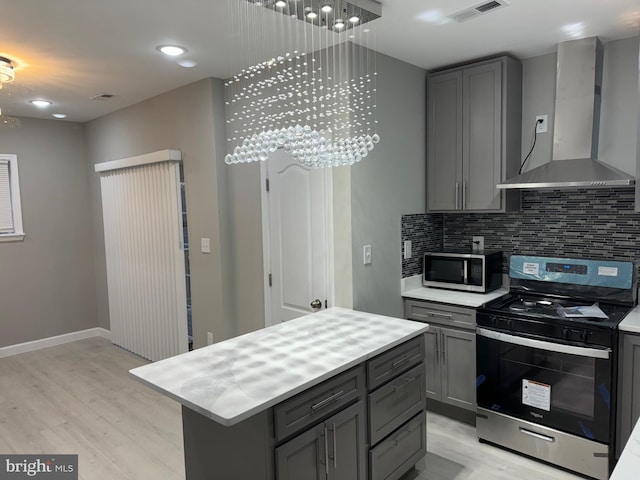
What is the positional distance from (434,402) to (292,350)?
5.28ft

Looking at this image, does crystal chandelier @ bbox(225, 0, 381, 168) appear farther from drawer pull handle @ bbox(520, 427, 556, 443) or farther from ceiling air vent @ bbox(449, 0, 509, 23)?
drawer pull handle @ bbox(520, 427, 556, 443)

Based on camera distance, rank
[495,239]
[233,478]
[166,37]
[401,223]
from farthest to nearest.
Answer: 1. [495,239]
2. [401,223]
3. [166,37]
4. [233,478]

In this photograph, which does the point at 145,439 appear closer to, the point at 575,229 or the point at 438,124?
the point at 438,124

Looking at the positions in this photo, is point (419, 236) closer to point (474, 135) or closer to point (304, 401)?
point (474, 135)

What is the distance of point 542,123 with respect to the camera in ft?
10.4

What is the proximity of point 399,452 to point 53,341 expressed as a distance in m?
4.44

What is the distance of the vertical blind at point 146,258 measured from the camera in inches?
157

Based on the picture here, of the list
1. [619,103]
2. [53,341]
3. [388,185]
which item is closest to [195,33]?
[388,185]

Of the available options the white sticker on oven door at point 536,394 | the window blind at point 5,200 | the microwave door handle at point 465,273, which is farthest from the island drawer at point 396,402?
the window blind at point 5,200

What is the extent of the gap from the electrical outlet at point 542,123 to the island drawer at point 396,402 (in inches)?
74.4

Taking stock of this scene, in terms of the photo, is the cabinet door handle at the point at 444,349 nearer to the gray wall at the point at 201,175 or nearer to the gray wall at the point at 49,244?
the gray wall at the point at 201,175

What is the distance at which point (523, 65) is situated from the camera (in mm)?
3211

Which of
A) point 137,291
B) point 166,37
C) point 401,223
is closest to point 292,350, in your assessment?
point 401,223

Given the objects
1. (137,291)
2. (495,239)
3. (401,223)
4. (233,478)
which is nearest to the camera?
(233,478)
